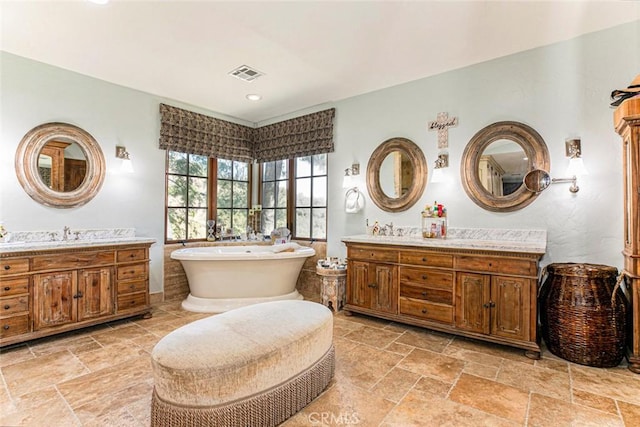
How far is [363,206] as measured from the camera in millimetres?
4230

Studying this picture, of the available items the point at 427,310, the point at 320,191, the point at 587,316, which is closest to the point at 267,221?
the point at 320,191

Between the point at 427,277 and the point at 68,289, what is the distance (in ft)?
11.4

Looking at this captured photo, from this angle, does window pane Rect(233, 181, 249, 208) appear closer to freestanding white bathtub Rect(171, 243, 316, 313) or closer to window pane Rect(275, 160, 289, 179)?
window pane Rect(275, 160, 289, 179)

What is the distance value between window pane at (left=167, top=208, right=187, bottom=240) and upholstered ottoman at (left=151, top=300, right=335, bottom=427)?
8.92 ft

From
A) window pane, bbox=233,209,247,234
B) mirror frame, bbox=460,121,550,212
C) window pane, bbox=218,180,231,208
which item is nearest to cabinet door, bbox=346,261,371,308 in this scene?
mirror frame, bbox=460,121,550,212

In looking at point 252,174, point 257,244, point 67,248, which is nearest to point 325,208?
point 257,244

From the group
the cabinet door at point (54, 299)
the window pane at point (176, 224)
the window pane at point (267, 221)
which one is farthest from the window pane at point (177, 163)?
the cabinet door at point (54, 299)

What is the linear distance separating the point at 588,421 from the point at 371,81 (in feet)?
11.7

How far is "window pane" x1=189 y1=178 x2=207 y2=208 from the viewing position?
467 centimetres

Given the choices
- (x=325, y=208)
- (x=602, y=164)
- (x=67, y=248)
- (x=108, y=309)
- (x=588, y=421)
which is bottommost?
(x=588, y=421)

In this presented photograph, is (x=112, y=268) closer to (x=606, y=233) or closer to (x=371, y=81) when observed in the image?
(x=371, y=81)

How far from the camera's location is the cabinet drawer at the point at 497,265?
2668 mm

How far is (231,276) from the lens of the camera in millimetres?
3949

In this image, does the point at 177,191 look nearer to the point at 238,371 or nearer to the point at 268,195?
the point at 268,195
